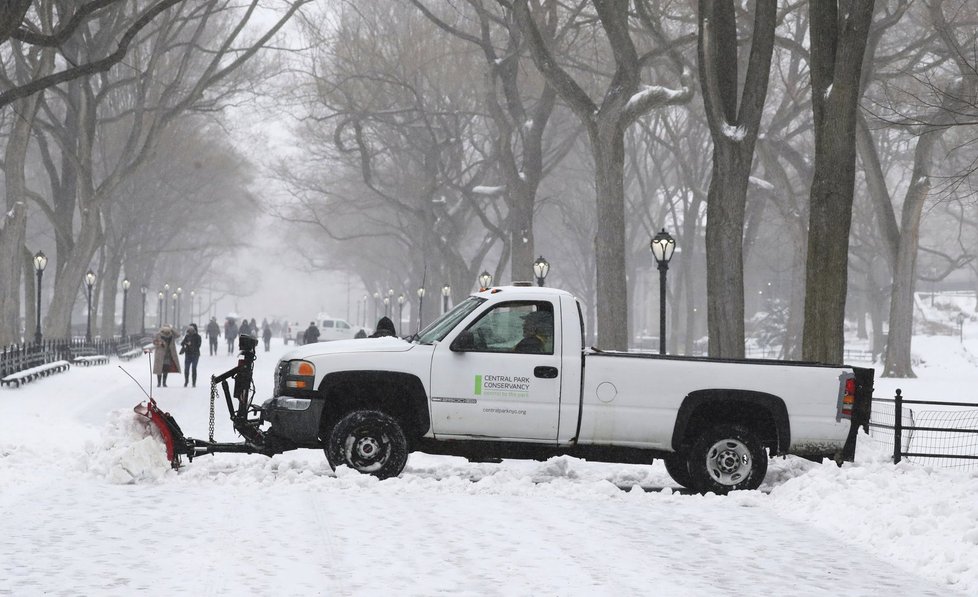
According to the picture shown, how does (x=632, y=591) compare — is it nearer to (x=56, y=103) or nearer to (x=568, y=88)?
(x=568, y=88)

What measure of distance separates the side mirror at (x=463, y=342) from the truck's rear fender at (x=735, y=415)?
7.11ft

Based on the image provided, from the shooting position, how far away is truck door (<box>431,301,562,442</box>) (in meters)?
12.9

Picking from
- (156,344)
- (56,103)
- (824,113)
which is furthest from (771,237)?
(824,113)

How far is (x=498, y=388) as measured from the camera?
1295 centimetres

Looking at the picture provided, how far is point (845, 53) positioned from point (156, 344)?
16935 mm

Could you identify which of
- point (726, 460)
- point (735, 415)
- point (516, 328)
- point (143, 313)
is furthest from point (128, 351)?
point (726, 460)

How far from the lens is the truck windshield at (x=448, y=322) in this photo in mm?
13211

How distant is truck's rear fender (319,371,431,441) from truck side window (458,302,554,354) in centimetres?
78

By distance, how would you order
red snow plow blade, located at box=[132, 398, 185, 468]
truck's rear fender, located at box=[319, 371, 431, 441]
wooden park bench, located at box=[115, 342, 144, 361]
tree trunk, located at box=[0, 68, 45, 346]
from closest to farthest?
truck's rear fender, located at box=[319, 371, 431, 441], red snow plow blade, located at box=[132, 398, 185, 468], tree trunk, located at box=[0, 68, 45, 346], wooden park bench, located at box=[115, 342, 144, 361]

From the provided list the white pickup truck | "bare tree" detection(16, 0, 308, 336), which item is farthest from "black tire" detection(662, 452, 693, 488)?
"bare tree" detection(16, 0, 308, 336)

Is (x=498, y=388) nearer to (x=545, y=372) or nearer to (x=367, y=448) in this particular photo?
(x=545, y=372)

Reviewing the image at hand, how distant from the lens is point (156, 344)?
2923 centimetres

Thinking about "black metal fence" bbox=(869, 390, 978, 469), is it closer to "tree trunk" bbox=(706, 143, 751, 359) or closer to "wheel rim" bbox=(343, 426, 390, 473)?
"tree trunk" bbox=(706, 143, 751, 359)

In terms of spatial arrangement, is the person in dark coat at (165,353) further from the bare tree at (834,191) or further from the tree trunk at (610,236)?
the bare tree at (834,191)
